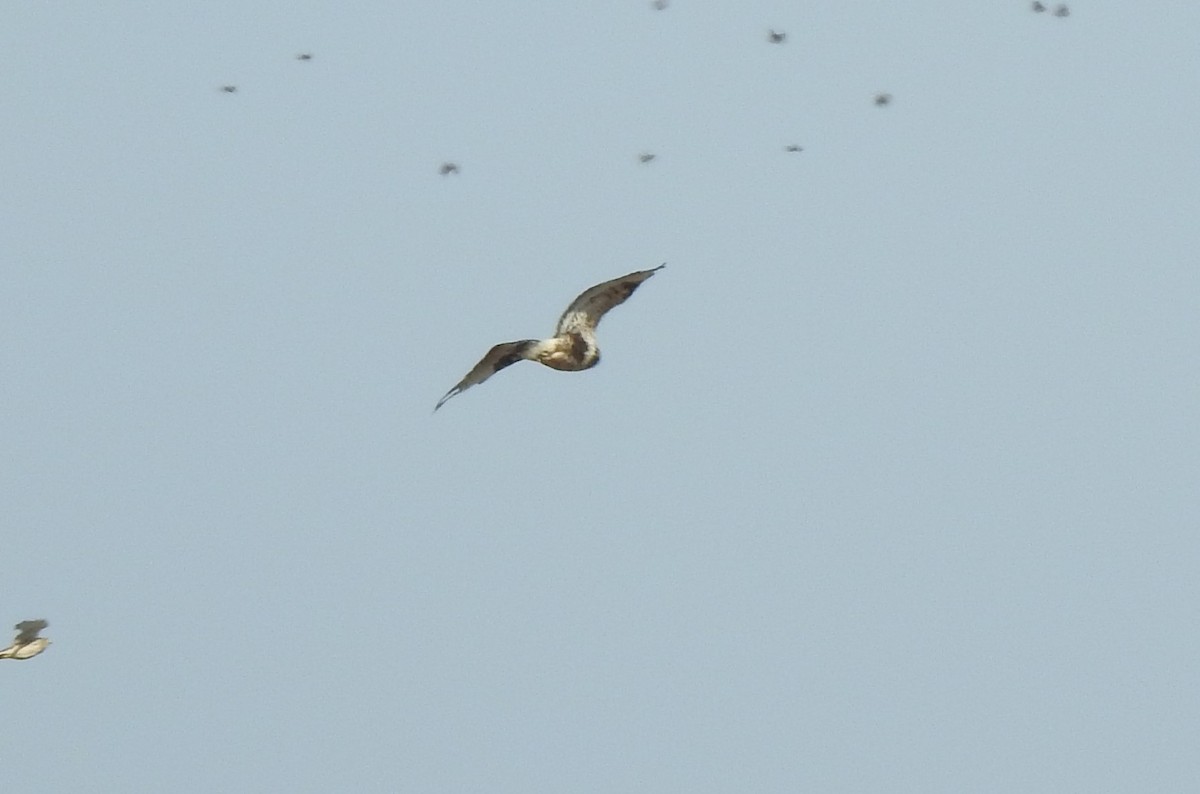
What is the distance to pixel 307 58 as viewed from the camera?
65.7 m

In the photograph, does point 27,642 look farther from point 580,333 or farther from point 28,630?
point 580,333

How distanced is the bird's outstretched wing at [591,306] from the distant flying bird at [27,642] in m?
15.4

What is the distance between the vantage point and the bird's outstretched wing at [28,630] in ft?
194

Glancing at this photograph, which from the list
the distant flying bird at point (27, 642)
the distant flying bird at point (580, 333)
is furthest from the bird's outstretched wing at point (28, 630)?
the distant flying bird at point (580, 333)

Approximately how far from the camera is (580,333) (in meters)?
47.7

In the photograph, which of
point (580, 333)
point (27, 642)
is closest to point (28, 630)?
point (27, 642)

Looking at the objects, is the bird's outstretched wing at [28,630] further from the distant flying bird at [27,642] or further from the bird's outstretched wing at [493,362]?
the bird's outstretched wing at [493,362]

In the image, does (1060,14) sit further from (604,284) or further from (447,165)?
(604,284)

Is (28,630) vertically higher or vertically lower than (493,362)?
lower

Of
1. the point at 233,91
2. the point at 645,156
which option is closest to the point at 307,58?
the point at 233,91

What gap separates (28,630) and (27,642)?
0.28 metres

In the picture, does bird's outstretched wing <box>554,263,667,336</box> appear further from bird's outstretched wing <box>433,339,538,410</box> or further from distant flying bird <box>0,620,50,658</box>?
distant flying bird <box>0,620,50,658</box>

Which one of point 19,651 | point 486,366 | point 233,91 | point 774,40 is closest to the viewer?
point 486,366

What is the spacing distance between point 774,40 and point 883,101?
12.5 feet
